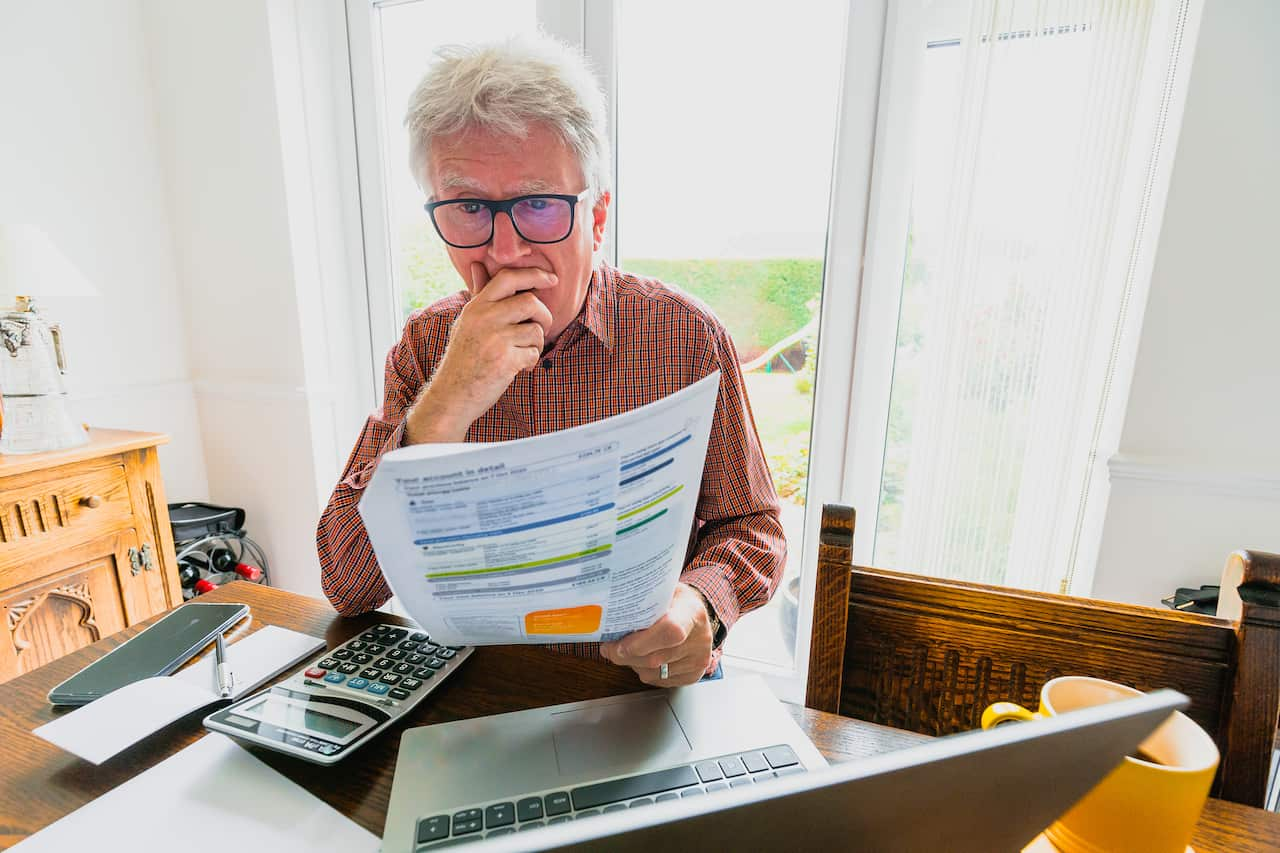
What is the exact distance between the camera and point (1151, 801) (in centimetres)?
38

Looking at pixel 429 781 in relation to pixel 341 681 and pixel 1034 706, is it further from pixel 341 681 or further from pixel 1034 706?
pixel 1034 706

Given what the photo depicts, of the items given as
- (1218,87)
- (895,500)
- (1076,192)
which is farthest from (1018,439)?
(1218,87)

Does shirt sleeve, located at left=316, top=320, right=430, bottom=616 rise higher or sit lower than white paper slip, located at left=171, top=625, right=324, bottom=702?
higher

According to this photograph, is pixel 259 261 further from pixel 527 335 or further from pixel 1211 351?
pixel 1211 351

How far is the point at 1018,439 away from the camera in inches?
57.2

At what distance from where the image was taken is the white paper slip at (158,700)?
1.82 ft

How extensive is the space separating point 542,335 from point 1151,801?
0.73 metres

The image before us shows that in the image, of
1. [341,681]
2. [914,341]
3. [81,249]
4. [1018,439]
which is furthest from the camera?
[81,249]

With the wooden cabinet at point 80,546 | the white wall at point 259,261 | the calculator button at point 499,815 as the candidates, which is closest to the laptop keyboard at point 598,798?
the calculator button at point 499,815

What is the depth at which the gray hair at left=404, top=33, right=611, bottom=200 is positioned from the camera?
30.5 inches

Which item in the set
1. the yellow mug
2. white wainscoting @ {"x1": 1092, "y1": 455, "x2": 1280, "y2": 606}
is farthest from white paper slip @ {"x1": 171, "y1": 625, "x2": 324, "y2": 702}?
white wainscoting @ {"x1": 1092, "y1": 455, "x2": 1280, "y2": 606}

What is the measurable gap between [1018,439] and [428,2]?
221 centimetres

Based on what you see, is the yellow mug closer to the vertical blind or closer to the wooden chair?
the wooden chair

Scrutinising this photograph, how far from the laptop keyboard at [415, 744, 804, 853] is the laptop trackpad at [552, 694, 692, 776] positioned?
0.02m
